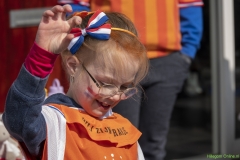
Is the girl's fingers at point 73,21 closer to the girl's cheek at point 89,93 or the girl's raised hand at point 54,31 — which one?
the girl's raised hand at point 54,31

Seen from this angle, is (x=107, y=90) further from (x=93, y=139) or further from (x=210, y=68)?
(x=210, y=68)

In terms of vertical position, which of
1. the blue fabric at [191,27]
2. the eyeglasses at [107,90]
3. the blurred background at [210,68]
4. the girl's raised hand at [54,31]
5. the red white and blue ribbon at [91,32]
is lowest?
the blurred background at [210,68]

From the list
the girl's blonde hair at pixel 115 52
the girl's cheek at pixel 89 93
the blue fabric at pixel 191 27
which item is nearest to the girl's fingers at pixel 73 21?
the girl's blonde hair at pixel 115 52

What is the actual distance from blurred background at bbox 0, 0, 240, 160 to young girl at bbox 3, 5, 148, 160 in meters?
1.41

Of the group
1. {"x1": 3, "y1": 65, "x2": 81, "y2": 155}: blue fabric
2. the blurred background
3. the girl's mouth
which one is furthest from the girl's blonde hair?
the blurred background

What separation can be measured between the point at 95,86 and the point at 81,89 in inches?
2.9

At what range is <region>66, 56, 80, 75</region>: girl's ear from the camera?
2.16 m

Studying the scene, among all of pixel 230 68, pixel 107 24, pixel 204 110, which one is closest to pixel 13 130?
pixel 107 24

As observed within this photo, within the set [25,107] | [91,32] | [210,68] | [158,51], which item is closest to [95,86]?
[91,32]

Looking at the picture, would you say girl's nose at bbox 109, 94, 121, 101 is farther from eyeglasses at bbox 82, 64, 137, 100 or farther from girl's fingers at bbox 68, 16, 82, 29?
girl's fingers at bbox 68, 16, 82, 29

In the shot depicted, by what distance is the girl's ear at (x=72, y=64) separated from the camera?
216 cm

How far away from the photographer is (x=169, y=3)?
329 centimetres

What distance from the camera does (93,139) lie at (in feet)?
7.13

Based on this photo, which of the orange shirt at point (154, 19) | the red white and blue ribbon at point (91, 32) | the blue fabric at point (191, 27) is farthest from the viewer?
the blue fabric at point (191, 27)
